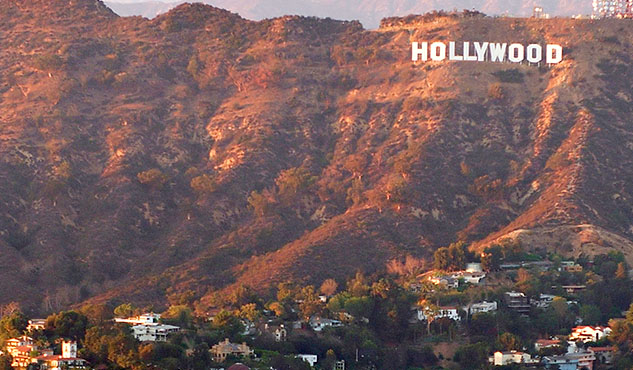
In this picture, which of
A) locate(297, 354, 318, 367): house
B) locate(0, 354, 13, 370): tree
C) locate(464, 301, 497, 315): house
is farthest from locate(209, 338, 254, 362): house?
locate(464, 301, 497, 315): house

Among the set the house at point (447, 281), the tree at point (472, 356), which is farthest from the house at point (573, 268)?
the tree at point (472, 356)

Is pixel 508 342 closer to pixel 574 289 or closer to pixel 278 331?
pixel 278 331

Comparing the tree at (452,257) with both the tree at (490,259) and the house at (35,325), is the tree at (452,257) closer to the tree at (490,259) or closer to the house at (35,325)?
the tree at (490,259)

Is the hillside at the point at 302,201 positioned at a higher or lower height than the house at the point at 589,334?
higher

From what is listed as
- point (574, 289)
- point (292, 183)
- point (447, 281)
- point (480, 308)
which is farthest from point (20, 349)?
point (292, 183)

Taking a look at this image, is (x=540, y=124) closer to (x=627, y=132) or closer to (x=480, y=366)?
(x=627, y=132)

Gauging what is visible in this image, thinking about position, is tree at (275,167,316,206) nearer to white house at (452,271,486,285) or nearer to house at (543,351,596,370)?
white house at (452,271,486,285)
